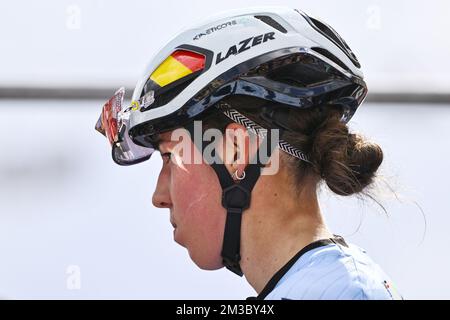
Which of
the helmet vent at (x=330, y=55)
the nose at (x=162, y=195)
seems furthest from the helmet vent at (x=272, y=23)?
the nose at (x=162, y=195)

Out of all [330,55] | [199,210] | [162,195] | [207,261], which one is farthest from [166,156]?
[330,55]

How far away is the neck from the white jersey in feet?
0.18

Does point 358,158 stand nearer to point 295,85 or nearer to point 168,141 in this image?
point 295,85

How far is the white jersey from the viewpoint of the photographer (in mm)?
2736

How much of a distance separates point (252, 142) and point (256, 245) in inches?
12.6

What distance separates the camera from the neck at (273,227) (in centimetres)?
294

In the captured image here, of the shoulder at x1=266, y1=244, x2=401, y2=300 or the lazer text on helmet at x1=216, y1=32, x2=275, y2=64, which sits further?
the lazer text on helmet at x1=216, y1=32, x2=275, y2=64

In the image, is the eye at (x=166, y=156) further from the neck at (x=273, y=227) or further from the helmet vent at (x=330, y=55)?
the helmet vent at (x=330, y=55)

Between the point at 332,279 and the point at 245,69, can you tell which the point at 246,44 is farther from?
the point at 332,279

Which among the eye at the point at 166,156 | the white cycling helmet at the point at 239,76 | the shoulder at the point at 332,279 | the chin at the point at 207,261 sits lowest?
the chin at the point at 207,261

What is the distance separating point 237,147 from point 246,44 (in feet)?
1.09

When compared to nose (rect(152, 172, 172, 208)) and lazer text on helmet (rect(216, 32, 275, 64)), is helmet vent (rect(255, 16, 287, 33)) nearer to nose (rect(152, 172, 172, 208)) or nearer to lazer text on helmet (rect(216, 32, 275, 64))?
lazer text on helmet (rect(216, 32, 275, 64))

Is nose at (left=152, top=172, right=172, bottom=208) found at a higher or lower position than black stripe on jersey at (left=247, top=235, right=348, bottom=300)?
higher
